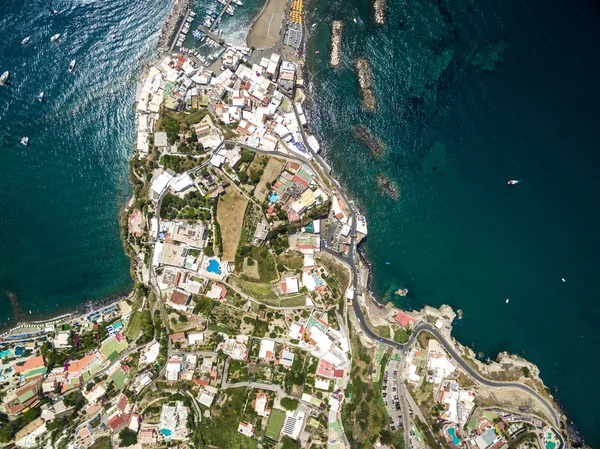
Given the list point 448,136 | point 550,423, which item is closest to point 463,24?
point 448,136

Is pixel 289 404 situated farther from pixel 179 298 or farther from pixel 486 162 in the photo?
pixel 486 162

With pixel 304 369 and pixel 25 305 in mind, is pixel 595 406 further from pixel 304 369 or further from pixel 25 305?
pixel 25 305

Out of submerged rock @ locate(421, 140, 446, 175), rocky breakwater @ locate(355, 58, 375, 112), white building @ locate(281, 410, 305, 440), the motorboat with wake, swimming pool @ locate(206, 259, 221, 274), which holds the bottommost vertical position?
white building @ locate(281, 410, 305, 440)

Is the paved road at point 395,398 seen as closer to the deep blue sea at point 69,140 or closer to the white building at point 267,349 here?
the white building at point 267,349

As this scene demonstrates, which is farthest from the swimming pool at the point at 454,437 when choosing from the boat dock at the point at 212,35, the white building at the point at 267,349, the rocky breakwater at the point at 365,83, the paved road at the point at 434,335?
the boat dock at the point at 212,35

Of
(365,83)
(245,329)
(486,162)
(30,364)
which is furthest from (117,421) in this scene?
(486,162)

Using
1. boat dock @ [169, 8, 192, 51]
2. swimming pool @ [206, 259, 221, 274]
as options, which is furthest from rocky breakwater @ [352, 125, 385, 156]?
boat dock @ [169, 8, 192, 51]

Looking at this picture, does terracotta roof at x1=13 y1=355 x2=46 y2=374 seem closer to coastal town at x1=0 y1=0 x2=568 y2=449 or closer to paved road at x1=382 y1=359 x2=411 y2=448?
coastal town at x1=0 y1=0 x2=568 y2=449
